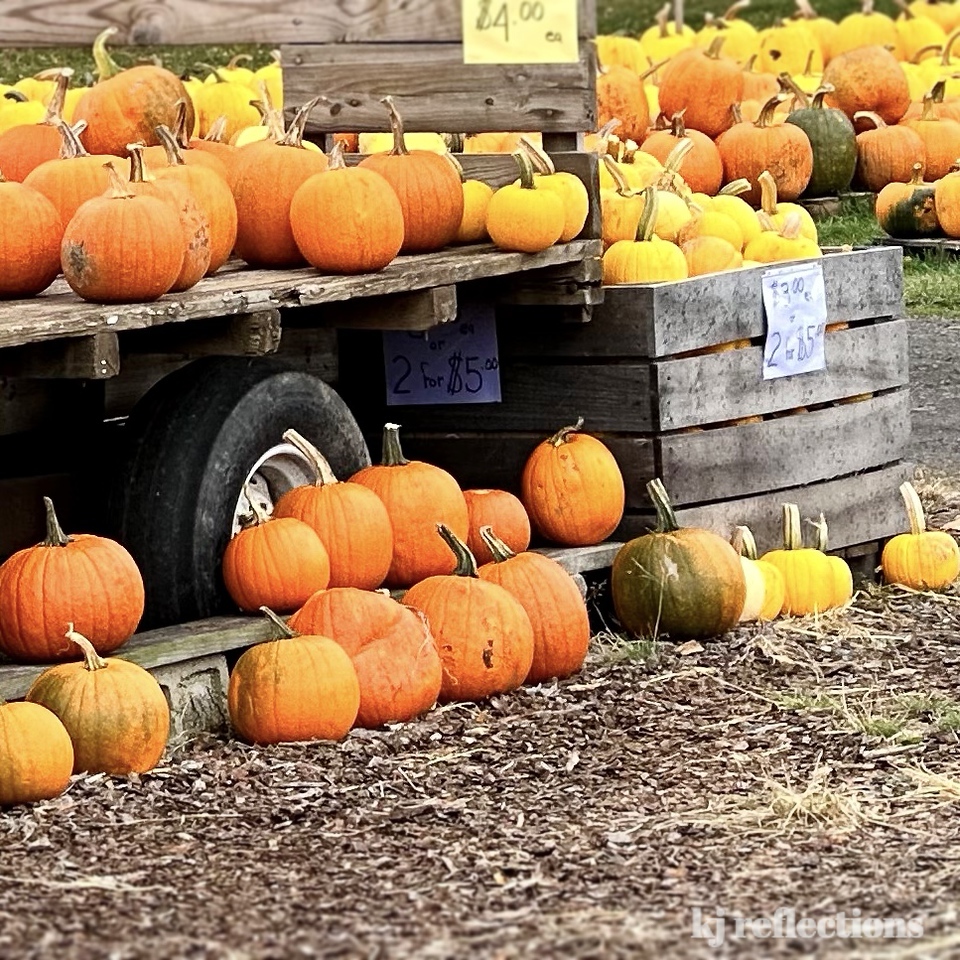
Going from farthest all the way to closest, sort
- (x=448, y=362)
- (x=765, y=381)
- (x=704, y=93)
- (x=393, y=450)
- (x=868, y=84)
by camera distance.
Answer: (x=868, y=84) → (x=704, y=93) → (x=765, y=381) → (x=448, y=362) → (x=393, y=450)

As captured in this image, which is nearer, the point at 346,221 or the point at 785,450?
the point at 346,221

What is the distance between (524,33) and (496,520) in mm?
1331

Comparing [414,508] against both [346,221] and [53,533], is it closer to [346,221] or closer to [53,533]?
[346,221]

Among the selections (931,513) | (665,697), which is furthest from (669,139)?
(665,697)

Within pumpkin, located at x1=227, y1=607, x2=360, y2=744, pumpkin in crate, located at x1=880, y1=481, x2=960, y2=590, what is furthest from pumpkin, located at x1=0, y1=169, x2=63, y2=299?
pumpkin in crate, located at x1=880, y1=481, x2=960, y2=590

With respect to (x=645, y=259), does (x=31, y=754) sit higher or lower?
lower

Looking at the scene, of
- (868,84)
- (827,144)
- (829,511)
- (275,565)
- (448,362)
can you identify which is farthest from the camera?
(868,84)

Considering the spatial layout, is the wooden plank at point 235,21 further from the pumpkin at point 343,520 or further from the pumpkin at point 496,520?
the pumpkin at point 496,520

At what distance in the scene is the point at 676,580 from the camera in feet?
19.1

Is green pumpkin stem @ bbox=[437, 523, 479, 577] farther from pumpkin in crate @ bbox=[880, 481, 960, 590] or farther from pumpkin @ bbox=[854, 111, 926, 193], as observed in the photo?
pumpkin @ bbox=[854, 111, 926, 193]

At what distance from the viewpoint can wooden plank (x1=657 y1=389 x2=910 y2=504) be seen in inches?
243

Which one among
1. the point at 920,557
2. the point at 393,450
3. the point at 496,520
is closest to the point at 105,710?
the point at 393,450

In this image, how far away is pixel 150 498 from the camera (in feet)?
17.2

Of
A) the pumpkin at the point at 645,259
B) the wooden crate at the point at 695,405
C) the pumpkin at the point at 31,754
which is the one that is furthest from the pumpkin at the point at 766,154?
the pumpkin at the point at 31,754
